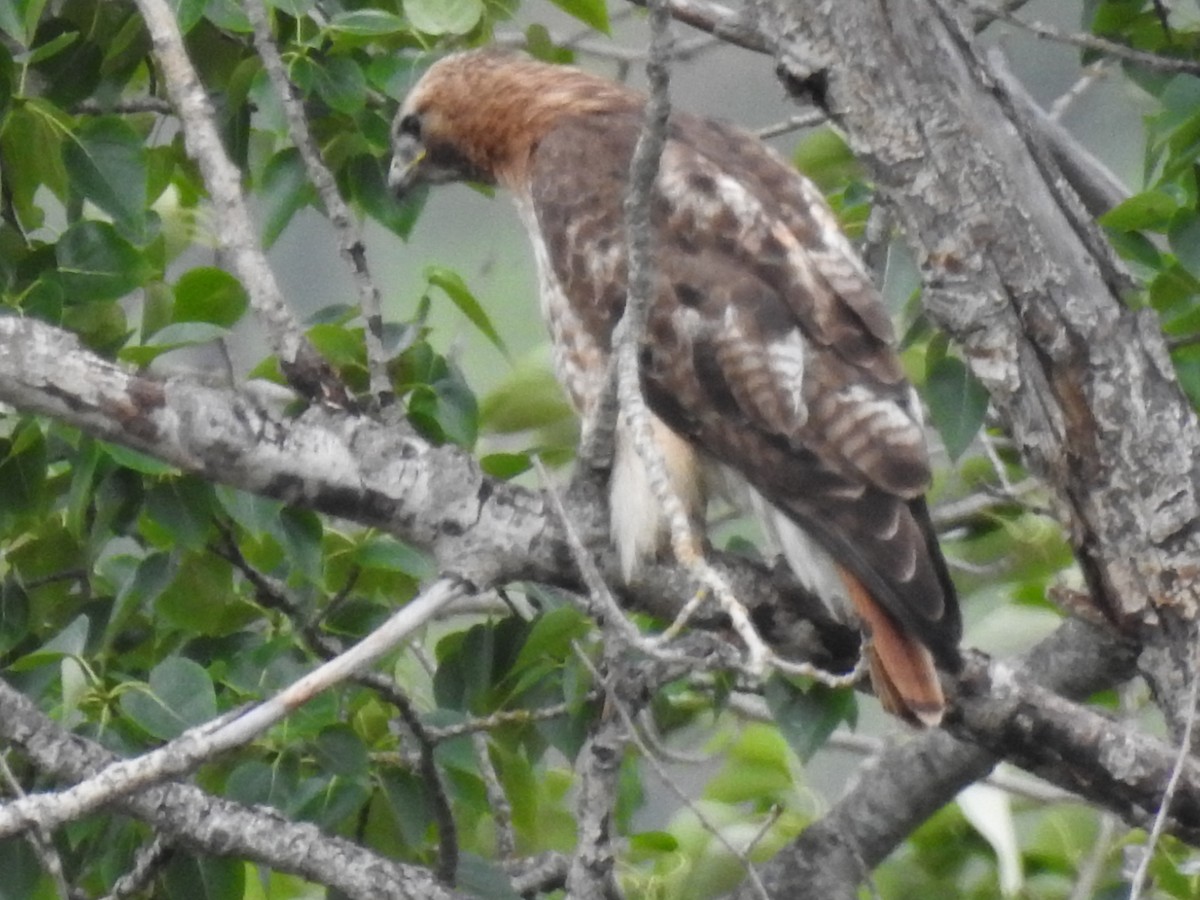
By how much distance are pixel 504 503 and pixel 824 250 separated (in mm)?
846

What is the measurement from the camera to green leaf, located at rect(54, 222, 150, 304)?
224 centimetres

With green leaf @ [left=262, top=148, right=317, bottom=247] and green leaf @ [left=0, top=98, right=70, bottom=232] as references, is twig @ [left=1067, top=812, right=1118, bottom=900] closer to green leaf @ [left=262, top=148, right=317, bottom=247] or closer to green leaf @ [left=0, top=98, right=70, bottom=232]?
green leaf @ [left=262, top=148, right=317, bottom=247]

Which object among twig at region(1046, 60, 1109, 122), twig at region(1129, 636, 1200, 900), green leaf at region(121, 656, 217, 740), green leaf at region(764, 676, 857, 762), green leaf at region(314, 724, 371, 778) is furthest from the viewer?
twig at region(1046, 60, 1109, 122)

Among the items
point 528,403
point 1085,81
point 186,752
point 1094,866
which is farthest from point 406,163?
point 186,752

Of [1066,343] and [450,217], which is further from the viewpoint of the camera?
[450,217]

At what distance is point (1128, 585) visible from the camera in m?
2.43

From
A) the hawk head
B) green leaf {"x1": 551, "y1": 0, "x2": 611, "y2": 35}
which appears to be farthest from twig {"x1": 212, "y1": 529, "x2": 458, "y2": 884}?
the hawk head

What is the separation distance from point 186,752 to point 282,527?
0.55 m

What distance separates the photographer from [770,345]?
8.55ft

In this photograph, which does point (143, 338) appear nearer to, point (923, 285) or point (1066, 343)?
point (923, 285)

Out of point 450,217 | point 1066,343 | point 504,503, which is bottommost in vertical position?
point 450,217

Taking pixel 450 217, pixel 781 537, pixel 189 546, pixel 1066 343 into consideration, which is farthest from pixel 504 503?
pixel 450 217

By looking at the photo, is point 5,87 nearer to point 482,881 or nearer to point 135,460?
point 135,460

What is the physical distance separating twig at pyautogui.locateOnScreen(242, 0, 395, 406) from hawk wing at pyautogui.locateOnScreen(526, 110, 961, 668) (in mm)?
487
